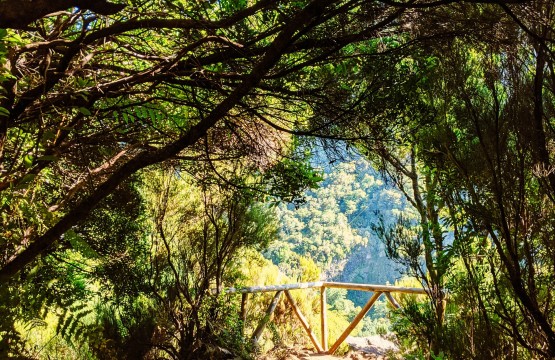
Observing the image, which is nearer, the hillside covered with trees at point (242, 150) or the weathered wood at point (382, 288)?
the hillside covered with trees at point (242, 150)

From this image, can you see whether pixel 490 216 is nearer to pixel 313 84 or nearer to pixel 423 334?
pixel 313 84

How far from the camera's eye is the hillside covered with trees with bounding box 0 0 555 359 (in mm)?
1347

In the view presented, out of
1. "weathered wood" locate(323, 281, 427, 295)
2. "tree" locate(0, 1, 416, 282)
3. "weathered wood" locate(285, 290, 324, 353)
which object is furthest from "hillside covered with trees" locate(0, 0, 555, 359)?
"weathered wood" locate(323, 281, 427, 295)

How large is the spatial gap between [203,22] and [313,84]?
85 cm

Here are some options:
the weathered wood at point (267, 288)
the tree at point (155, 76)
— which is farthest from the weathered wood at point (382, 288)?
the tree at point (155, 76)

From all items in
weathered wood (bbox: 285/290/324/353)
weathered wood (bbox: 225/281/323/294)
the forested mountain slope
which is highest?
the forested mountain slope

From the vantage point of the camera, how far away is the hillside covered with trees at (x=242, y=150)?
135 centimetres

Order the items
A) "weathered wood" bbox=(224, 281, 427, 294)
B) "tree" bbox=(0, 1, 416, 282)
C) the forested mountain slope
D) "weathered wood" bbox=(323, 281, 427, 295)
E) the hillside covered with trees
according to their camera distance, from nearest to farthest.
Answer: "tree" bbox=(0, 1, 416, 282) → the hillside covered with trees → "weathered wood" bbox=(224, 281, 427, 294) → "weathered wood" bbox=(323, 281, 427, 295) → the forested mountain slope

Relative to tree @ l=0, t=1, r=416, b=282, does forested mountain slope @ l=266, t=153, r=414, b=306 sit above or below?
above

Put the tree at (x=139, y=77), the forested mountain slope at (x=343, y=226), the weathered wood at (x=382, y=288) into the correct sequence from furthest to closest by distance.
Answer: the forested mountain slope at (x=343, y=226), the weathered wood at (x=382, y=288), the tree at (x=139, y=77)

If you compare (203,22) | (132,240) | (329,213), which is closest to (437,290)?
(132,240)

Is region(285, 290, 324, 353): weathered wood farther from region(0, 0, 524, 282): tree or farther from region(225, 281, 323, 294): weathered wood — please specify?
region(0, 0, 524, 282): tree

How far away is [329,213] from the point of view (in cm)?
2745

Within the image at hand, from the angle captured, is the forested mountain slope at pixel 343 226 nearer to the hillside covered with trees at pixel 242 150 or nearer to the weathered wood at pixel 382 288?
the weathered wood at pixel 382 288
